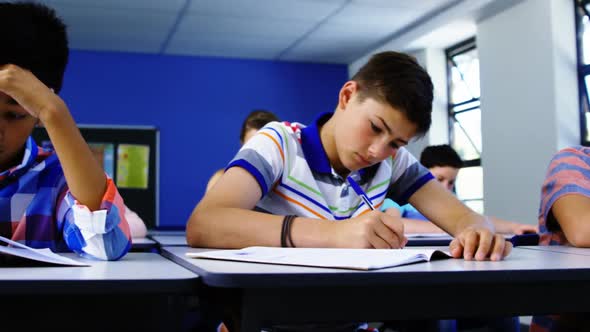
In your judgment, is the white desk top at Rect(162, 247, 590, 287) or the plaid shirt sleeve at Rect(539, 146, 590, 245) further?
the plaid shirt sleeve at Rect(539, 146, 590, 245)

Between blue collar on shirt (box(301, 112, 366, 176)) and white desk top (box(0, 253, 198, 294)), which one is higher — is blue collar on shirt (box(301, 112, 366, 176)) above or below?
above

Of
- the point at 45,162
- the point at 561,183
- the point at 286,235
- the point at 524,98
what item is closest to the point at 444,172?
the point at 524,98

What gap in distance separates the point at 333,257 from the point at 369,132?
19.0 inches

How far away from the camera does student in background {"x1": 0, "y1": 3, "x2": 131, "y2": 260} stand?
953 mm

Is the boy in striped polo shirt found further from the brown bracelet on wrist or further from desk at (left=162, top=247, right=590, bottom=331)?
desk at (left=162, top=247, right=590, bottom=331)

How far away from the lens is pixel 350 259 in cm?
80

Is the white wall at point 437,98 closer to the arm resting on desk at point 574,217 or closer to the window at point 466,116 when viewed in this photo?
the window at point 466,116

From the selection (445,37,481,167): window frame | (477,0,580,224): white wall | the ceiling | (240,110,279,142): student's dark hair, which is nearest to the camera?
(240,110,279,142): student's dark hair

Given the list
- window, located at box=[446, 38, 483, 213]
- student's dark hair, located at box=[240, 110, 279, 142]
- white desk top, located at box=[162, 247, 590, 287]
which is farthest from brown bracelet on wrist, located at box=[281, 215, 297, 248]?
window, located at box=[446, 38, 483, 213]

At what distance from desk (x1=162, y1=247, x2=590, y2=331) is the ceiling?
12.0ft

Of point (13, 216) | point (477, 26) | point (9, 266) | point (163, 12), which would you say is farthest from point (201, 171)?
point (9, 266)

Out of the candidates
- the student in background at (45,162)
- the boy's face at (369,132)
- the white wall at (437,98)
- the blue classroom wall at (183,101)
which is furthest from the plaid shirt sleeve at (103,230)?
the blue classroom wall at (183,101)

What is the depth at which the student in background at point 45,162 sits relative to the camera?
0.95m

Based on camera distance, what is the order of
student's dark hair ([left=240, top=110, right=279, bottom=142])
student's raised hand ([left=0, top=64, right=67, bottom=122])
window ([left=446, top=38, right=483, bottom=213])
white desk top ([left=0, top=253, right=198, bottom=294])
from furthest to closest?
window ([left=446, top=38, right=483, bottom=213]), student's dark hair ([left=240, top=110, right=279, bottom=142]), student's raised hand ([left=0, top=64, right=67, bottom=122]), white desk top ([left=0, top=253, right=198, bottom=294])
